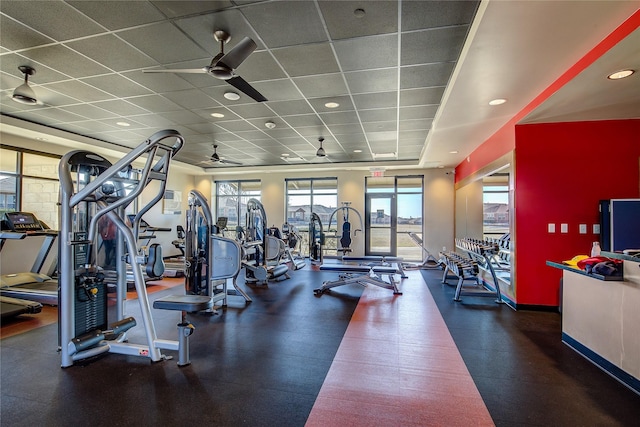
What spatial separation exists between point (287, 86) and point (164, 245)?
25.8 feet

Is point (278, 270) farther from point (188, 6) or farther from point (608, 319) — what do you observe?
point (608, 319)

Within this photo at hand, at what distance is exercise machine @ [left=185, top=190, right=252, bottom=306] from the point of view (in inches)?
181

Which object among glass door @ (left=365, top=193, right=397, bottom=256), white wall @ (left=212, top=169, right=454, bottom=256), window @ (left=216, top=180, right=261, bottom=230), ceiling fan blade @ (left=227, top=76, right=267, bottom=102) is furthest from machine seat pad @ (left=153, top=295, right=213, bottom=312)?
window @ (left=216, top=180, right=261, bottom=230)

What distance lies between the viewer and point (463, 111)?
15.0 feet

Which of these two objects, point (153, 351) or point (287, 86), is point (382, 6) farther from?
point (153, 351)

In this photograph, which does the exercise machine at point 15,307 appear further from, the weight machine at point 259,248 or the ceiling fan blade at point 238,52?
the ceiling fan blade at point 238,52

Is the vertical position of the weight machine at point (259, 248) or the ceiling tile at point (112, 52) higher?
the ceiling tile at point (112, 52)

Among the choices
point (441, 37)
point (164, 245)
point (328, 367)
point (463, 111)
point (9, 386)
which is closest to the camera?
point (9, 386)

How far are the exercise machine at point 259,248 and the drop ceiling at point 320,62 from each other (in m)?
1.84

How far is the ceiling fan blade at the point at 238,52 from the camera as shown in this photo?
2.74 m

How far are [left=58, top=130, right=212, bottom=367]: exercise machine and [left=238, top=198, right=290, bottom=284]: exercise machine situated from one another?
302 cm

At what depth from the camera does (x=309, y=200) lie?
432 inches

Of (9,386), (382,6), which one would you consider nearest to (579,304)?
(382,6)

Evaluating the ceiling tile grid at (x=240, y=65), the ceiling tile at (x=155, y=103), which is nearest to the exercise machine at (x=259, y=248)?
the ceiling tile grid at (x=240, y=65)
